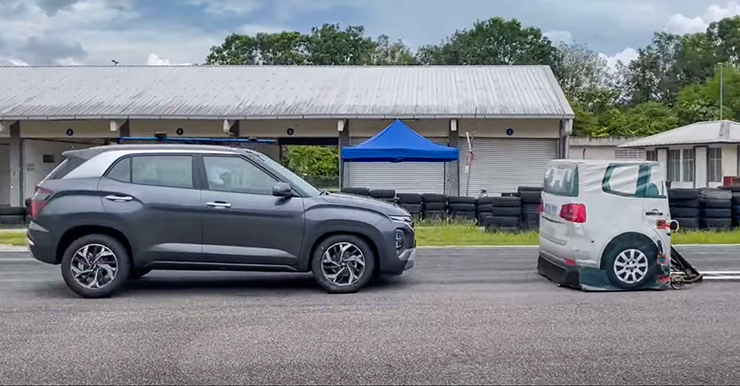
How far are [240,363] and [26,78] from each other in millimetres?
25973

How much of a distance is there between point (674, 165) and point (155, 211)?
29543 millimetres

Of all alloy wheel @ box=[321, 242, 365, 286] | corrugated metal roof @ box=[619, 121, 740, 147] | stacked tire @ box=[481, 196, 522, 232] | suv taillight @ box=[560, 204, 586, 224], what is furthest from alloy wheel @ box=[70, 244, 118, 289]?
corrugated metal roof @ box=[619, 121, 740, 147]

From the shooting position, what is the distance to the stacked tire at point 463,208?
58.7ft

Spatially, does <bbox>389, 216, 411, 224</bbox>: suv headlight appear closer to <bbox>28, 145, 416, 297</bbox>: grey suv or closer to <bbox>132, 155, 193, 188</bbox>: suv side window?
<bbox>28, 145, 416, 297</bbox>: grey suv

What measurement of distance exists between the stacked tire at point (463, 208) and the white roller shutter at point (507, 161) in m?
6.33

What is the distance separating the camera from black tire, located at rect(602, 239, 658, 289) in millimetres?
9227

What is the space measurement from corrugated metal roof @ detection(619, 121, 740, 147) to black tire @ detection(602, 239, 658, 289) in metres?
22.5

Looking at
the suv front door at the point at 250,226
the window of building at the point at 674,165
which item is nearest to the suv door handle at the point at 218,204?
Result: the suv front door at the point at 250,226

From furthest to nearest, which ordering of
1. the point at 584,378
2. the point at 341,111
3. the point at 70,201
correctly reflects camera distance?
the point at 341,111 → the point at 70,201 → the point at 584,378

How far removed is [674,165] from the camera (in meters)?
33.5

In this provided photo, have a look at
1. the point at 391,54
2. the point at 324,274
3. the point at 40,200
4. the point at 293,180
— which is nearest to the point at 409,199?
the point at 293,180

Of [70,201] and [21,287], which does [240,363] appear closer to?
[70,201]

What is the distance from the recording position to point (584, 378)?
5727mm

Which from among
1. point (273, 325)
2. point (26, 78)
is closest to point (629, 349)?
point (273, 325)
